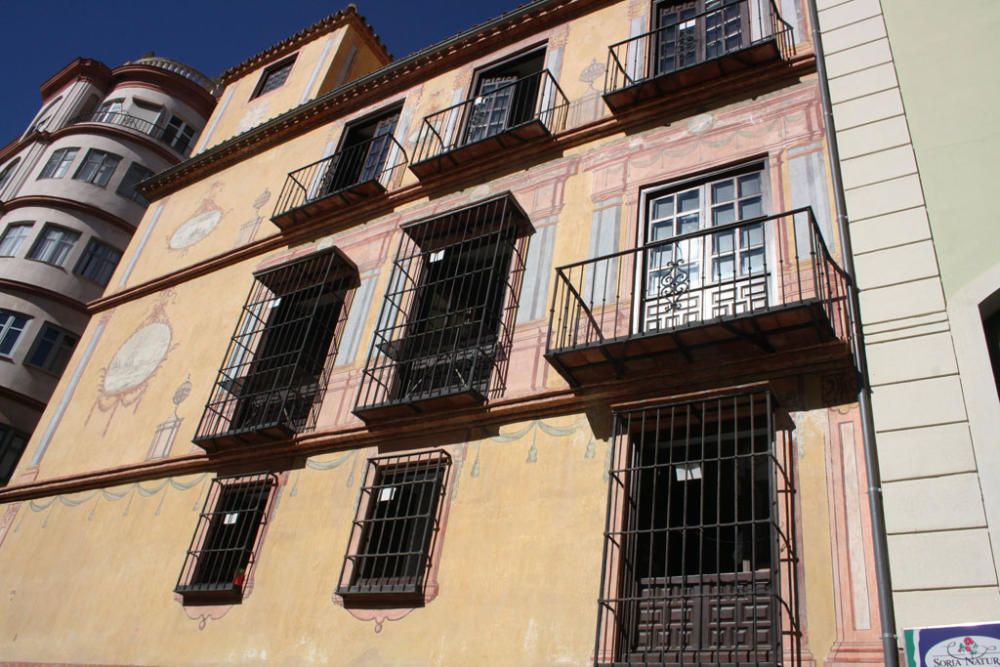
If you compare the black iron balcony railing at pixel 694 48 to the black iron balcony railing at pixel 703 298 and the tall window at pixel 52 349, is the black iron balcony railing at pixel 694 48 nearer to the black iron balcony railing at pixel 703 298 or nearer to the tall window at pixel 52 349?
the black iron balcony railing at pixel 703 298

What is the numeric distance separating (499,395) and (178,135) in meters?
21.4

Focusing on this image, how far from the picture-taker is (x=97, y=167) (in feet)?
80.6

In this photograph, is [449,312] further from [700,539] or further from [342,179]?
[342,179]

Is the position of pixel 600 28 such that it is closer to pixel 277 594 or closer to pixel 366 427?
pixel 366 427

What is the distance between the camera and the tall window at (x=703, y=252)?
28.5ft

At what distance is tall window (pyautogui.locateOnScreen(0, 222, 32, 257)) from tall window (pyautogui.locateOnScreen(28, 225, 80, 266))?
434 millimetres

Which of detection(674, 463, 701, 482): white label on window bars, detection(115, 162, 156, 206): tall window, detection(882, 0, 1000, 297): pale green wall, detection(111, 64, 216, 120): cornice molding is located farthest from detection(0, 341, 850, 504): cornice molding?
detection(111, 64, 216, 120): cornice molding

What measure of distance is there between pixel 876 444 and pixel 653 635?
2450 millimetres

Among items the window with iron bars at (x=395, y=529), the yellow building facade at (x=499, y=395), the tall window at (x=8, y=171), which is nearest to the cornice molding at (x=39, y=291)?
the tall window at (x=8, y=171)

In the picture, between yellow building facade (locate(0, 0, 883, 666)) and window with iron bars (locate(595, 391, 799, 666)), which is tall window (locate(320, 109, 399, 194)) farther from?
window with iron bars (locate(595, 391, 799, 666))

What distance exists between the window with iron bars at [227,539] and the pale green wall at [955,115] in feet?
26.5

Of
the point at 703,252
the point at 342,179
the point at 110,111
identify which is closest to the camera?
the point at 703,252

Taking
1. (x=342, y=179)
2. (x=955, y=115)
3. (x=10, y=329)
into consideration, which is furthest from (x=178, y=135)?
(x=955, y=115)

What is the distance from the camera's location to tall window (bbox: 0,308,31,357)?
2077 centimetres
